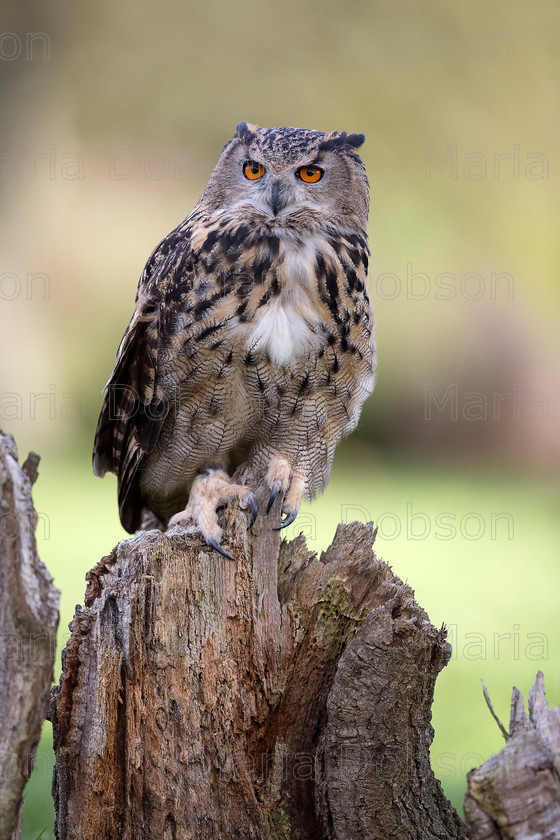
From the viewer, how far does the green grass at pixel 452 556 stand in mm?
3609

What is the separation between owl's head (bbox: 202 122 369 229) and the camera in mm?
2320

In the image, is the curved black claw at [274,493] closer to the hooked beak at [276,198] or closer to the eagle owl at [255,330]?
the eagle owl at [255,330]

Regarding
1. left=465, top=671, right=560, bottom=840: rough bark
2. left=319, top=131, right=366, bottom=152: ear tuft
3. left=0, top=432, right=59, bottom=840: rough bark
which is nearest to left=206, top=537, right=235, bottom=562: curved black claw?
left=0, top=432, right=59, bottom=840: rough bark

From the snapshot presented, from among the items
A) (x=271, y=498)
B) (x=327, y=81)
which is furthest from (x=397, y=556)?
(x=327, y=81)

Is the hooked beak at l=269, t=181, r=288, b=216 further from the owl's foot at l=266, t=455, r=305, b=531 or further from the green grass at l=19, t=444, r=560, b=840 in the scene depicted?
the green grass at l=19, t=444, r=560, b=840

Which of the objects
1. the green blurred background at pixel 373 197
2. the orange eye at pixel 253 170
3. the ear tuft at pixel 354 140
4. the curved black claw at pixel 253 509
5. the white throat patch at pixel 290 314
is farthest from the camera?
the green blurred background at pixel 373 197

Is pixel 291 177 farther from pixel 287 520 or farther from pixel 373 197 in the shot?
pixel 373 197

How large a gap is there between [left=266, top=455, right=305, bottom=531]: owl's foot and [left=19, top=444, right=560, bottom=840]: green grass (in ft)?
3.74

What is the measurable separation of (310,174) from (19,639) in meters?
1.57

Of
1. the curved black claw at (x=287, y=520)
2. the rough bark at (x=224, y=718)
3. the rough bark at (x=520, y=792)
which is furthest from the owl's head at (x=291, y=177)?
the rough bark at (x=520, y=792)

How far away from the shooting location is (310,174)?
237cm

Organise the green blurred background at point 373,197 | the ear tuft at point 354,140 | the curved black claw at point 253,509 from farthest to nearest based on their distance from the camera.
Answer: the green blurred background at point 373,197, the ear tuft at point 354,140, the curved black claw at point 253,509

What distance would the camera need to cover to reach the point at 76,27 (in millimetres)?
9016

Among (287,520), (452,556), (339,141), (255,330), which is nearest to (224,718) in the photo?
(287,520)
